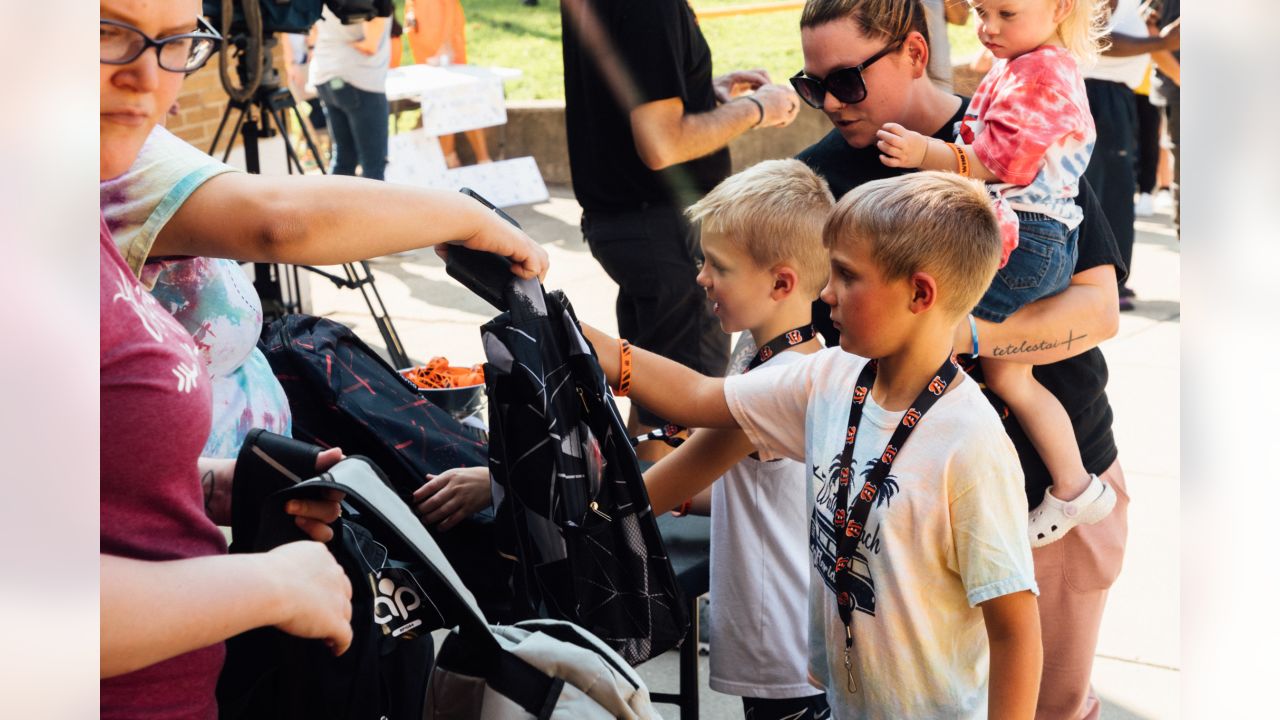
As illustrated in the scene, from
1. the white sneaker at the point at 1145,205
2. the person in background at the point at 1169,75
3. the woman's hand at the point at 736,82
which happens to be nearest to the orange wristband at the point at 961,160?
the woman's hand at the point at 736,82

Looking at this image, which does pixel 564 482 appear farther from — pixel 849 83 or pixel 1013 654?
pixel 849 83

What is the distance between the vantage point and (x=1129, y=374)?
228 inches

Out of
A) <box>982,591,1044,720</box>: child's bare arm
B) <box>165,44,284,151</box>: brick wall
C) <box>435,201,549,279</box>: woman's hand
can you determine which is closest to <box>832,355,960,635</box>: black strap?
<box>982,591,1044,720</box>: child's bare arm

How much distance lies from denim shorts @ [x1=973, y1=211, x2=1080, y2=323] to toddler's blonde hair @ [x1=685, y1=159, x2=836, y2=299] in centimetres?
33

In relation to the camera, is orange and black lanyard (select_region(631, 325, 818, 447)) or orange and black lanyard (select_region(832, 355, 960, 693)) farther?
orange and black lanyard (select_region(631, 325, 818, 447))

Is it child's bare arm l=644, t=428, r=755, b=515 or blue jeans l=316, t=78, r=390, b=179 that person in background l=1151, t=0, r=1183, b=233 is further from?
child's bare arm l=644, t=428, r=755, b=515

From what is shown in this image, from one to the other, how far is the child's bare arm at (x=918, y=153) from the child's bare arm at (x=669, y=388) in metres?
0.53

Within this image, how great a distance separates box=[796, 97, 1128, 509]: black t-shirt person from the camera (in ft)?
7.63

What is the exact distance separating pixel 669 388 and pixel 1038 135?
852 mm

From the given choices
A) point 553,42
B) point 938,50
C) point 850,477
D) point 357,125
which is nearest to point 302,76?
point 357,125

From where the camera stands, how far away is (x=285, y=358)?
2025 mm
